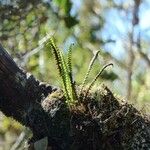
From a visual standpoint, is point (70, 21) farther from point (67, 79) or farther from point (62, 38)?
point (67, 79)

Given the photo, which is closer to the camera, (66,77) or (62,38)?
(66,77)

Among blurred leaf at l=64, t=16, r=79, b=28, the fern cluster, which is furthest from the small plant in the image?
blurred leaf at l=64, t=16, r=79, b=28

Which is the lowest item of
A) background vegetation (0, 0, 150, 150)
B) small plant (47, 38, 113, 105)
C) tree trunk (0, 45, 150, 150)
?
tree trunk (0, 45, 150, 150)

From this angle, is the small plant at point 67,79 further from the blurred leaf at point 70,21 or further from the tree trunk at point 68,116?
the blurred leaf at point 70,21

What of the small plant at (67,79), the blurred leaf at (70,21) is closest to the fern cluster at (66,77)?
the small plant at (67,79)

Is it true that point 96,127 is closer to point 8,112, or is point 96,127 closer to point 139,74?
point 8,112

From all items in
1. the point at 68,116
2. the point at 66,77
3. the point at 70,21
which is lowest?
the point at 68,116

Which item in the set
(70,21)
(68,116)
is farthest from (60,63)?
(70,21)

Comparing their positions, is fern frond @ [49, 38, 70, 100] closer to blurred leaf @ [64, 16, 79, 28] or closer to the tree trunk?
the tree trunk
